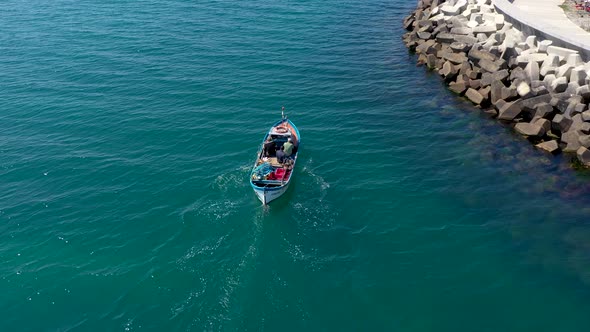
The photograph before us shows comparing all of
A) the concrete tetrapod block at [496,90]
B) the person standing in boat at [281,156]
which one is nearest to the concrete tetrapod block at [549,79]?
the concrete tetrapod block at [496,90]

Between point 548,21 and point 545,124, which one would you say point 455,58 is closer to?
point 548,21

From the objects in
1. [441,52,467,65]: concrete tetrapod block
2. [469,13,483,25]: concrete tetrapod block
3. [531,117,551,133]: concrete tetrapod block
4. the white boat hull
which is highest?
[469,13,483,25]: concrete tetrapod block

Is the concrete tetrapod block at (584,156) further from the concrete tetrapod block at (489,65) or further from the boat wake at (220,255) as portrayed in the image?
the boat wake at (220,255)

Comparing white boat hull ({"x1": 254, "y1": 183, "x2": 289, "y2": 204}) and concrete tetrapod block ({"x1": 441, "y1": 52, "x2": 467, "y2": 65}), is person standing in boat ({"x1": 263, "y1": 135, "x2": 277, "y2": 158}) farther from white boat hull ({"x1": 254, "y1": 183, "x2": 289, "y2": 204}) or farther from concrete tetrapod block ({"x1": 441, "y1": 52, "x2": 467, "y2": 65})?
concrete tetrapod block ({"x1": 441, "y1": 52, "x2": 467, "y2": 65})

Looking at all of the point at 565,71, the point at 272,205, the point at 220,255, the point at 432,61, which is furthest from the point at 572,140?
the point at 220,255

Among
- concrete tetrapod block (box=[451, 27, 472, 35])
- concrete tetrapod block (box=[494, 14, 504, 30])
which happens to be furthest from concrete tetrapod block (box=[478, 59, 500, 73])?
concrete tetrapod block (box=[451, 27, 472, 35])

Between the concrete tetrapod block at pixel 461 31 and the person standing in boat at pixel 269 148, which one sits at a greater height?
the concrete tetrapod block at pixel 461 31
